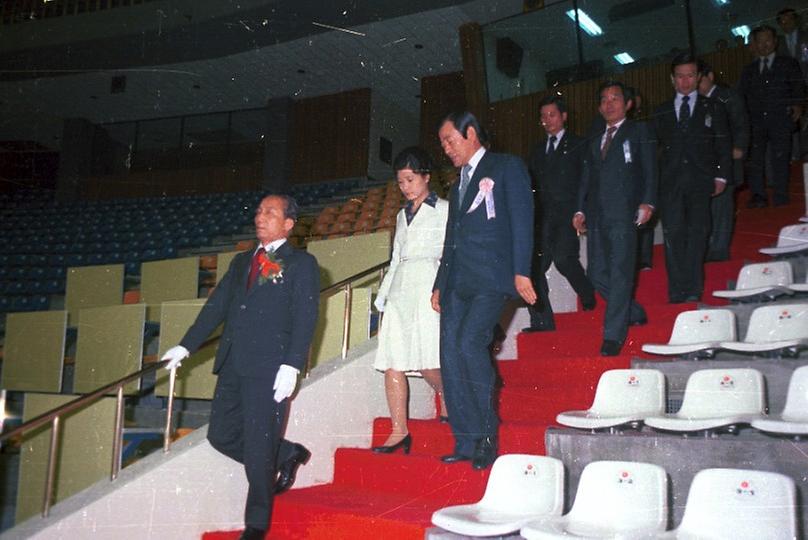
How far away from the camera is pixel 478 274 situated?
2666mm

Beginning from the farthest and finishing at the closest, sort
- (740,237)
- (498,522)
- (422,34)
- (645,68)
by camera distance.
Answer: (422,34) < (645,68) < (740,237) < (498,522)

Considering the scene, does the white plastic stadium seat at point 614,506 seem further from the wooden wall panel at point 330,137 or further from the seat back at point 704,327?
the wooden wall panel at point 330,137

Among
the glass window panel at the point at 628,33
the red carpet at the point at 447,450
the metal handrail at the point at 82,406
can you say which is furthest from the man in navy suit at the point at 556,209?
the glass window panel at the point at 628,33

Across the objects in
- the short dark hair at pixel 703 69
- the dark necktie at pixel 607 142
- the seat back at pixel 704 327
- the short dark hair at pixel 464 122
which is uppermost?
the short dark hair at pixel 703 69

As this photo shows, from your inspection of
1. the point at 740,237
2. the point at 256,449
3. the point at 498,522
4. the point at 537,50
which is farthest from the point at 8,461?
the point at 537,50

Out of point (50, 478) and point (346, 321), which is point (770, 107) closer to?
point (346, 321)

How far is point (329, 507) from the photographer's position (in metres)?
2.61

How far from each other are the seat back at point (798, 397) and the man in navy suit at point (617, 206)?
910mm

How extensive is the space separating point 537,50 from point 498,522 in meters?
6.89

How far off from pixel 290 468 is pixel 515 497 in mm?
971

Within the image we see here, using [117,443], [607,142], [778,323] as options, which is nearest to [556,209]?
[607,142]

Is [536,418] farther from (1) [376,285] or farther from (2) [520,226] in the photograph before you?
(1) [376,285]

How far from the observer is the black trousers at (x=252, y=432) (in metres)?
2.62

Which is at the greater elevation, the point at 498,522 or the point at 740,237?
the point at 740,237
